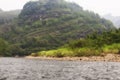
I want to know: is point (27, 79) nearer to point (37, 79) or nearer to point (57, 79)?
point (37, 79)

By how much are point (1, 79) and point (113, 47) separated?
141 meters

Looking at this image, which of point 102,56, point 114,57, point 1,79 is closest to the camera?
point 1,79

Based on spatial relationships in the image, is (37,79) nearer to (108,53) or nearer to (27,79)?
(27,79)

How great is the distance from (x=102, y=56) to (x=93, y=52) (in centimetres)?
A: 1073

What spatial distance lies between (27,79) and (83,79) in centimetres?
1302

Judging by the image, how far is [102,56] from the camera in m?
189

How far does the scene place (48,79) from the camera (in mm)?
68188

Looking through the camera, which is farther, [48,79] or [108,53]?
[108,53]

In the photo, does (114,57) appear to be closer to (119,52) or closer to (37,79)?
(119,52)

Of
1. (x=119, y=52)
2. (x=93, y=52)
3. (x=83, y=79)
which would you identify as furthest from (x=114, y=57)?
(x=83, y=79)

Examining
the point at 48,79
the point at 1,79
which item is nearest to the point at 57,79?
the point at 48,79

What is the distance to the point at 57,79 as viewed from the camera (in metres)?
68.0

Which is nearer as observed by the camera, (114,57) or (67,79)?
(67,79)

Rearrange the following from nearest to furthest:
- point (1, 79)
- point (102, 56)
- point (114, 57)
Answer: point (1, 79) → point (114, 57) → point (102, 56)
